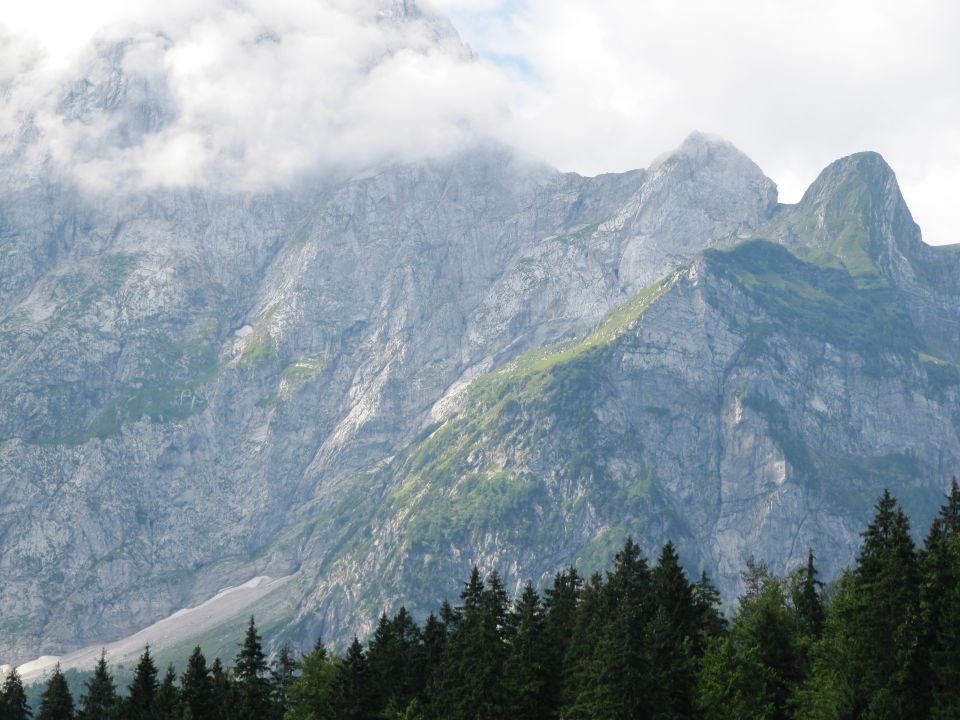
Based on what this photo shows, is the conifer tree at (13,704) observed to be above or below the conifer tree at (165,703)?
above

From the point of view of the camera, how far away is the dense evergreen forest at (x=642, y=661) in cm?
9369

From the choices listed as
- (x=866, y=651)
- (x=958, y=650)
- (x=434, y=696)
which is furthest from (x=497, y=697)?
(x=958, y=650)

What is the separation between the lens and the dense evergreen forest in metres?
93.7

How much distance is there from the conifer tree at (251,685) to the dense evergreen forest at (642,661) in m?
0.22

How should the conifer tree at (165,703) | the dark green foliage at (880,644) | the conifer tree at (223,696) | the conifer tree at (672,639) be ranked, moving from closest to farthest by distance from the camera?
the dark green foliage at (880,644), the conifer tree at (672,639), the conifer tree at (223,696), the conifer tree at (165,703)

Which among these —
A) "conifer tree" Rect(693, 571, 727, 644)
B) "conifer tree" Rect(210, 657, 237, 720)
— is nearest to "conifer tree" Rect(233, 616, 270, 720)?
"conifer tree" Rect(210, 657, 237, 720)

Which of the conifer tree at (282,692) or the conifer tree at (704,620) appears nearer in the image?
the conifer tree at (704,620)

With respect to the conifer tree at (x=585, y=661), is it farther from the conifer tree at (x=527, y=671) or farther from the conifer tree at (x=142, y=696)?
the conifer tree at (x=142, y=696)

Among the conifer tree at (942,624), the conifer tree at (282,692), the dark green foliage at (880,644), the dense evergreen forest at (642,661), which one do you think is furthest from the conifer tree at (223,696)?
the conifer tree at (942,624)

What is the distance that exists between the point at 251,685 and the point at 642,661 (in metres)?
44.0

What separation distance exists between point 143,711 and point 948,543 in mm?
87262

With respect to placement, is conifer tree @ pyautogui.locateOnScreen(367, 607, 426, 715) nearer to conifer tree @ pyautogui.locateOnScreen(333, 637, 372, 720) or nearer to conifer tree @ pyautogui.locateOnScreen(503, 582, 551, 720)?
conifer tree @ pyautogui.locateOnScreen(333, 637, 372, 720)

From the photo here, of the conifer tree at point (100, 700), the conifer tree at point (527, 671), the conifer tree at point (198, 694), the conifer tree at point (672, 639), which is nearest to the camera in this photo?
the conifer tree at point (672, 639)

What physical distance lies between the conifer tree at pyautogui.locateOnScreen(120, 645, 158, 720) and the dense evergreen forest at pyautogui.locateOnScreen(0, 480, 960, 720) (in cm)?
21
